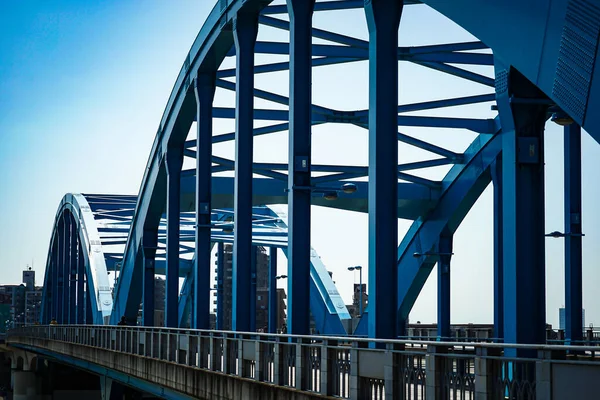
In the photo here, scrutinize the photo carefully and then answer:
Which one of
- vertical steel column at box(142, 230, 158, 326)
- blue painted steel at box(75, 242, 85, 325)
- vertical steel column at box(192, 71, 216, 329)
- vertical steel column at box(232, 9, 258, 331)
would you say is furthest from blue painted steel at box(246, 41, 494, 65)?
blue painted steel at box(75, 242, 85, 325)

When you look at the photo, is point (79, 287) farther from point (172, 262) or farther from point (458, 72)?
point (458, 72)

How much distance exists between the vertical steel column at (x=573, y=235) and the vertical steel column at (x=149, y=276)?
2016 centimetres

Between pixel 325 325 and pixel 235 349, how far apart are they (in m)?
29.9

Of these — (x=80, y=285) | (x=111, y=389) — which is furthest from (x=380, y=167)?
(x=80, y=285)

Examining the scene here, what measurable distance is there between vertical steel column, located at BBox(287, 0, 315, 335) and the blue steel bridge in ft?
0.09

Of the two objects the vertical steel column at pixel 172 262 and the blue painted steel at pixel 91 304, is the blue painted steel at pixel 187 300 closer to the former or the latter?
the blue painted steel at pixel 91 304

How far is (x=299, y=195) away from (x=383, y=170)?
13.0ft

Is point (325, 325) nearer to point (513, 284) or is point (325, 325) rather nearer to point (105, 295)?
point (105, 295)

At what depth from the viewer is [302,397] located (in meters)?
17.3

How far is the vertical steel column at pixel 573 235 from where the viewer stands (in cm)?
2967

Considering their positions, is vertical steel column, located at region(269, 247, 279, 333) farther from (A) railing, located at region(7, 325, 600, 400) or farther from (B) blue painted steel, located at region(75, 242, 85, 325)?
(A) railing, located at region(7, 325, 600, 400)

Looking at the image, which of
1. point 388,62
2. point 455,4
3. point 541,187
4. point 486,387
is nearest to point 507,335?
point 541,187

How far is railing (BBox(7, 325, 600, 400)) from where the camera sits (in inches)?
A: 468

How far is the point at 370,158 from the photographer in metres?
19.6
